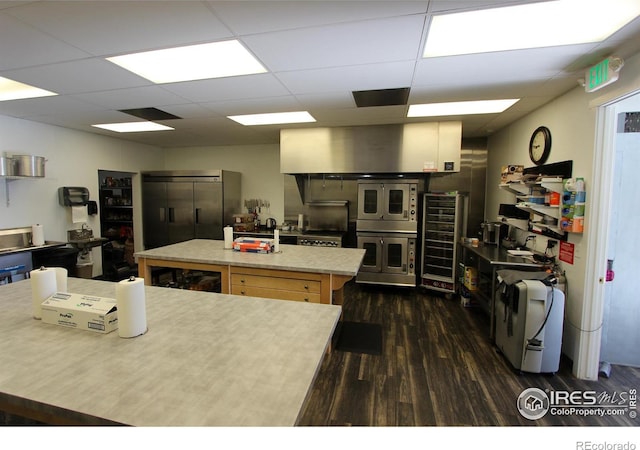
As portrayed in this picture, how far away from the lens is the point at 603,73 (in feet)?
6.63

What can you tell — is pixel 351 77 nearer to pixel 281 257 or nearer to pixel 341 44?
pixel 341 44

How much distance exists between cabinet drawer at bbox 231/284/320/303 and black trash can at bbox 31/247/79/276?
2931 millimetres

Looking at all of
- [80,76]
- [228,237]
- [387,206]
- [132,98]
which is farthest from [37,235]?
[387,206]

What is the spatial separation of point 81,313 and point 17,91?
330cm

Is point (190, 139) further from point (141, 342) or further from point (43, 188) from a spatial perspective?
point (141, 342)

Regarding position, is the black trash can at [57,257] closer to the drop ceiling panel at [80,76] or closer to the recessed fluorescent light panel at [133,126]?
the recessed fluorescent light panel at [133,126]

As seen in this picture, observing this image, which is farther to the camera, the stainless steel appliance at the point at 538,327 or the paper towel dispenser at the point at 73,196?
the paper towel dispenser at the point at 73,196

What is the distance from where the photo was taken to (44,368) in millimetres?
967

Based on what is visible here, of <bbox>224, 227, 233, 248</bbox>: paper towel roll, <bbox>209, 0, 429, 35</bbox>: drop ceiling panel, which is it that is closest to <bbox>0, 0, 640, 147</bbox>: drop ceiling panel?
<bbox>209, 0, 429, 35</bbox>: drop ceiling panel

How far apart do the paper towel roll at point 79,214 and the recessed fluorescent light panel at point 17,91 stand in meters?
1.78

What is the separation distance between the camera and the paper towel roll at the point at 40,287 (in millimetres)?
1313

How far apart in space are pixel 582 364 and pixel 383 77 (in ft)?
9.51

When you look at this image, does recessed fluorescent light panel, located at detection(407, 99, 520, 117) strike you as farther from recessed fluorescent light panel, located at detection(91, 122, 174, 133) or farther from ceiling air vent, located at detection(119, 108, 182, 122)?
recessed fluorescent light panel, located at detection(91, 122, 174, 133)

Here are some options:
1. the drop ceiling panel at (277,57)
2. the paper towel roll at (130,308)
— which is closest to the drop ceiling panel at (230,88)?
the drop ceiling panel at (277,57)
